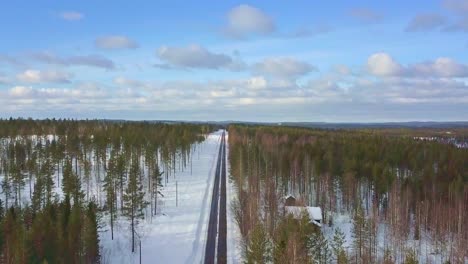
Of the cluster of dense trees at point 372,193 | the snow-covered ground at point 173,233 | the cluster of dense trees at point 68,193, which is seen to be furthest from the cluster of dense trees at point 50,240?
the cluster of dense trees at point 372,193

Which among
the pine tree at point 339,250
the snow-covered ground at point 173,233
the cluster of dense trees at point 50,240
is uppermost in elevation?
the cluster of dense trees at point 50,240

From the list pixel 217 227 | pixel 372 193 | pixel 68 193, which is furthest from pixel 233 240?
pixel 372 193

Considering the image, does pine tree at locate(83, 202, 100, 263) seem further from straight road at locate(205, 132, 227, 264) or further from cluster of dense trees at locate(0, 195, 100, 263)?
straight road at locate(205, 132, 227, 264)

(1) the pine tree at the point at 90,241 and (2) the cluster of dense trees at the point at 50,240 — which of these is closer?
(2) the cluster of dense trees at the point at 50,240

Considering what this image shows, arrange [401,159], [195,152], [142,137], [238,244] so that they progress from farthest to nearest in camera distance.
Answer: [195,152]
[142,137]
[401,159]
[238,244]

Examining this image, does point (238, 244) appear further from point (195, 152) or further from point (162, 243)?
point (195, 152)

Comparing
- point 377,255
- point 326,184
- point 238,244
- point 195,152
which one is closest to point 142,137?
point 195,152

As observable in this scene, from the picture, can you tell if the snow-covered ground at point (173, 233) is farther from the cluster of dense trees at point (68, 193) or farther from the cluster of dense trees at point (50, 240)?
the cluster of dense trees at point (50, 240)
